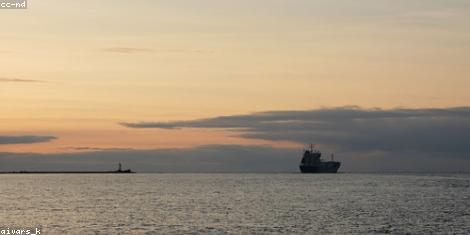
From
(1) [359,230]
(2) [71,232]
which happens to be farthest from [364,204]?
(2) [71,232]

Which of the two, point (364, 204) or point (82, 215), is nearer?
point (82, 215)

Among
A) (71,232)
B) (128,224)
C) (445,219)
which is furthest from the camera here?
(445,219)

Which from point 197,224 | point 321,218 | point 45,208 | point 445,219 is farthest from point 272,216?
point 45,208

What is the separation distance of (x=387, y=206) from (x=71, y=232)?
4522cm

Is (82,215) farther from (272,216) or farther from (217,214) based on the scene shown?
(272,216)

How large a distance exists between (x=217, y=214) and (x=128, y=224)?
523 inches

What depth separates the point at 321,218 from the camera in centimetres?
7538

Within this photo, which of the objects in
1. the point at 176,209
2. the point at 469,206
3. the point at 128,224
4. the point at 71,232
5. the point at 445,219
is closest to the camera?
the point at 71,232

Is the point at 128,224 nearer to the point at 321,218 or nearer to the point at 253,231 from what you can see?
the point at 253,231

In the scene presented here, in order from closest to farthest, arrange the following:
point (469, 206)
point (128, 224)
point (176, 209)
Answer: point (128, 224), point (176, 209), point (469, 206)

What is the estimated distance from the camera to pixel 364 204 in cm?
9825

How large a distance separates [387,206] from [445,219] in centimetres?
1972

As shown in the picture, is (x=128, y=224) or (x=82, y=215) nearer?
(x=128, y=224)

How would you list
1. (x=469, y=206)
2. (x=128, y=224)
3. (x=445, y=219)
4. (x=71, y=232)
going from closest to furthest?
(x=71, y=232)
(x=128, y=224)
(x=445, y=219)
(x=469, y=206)
